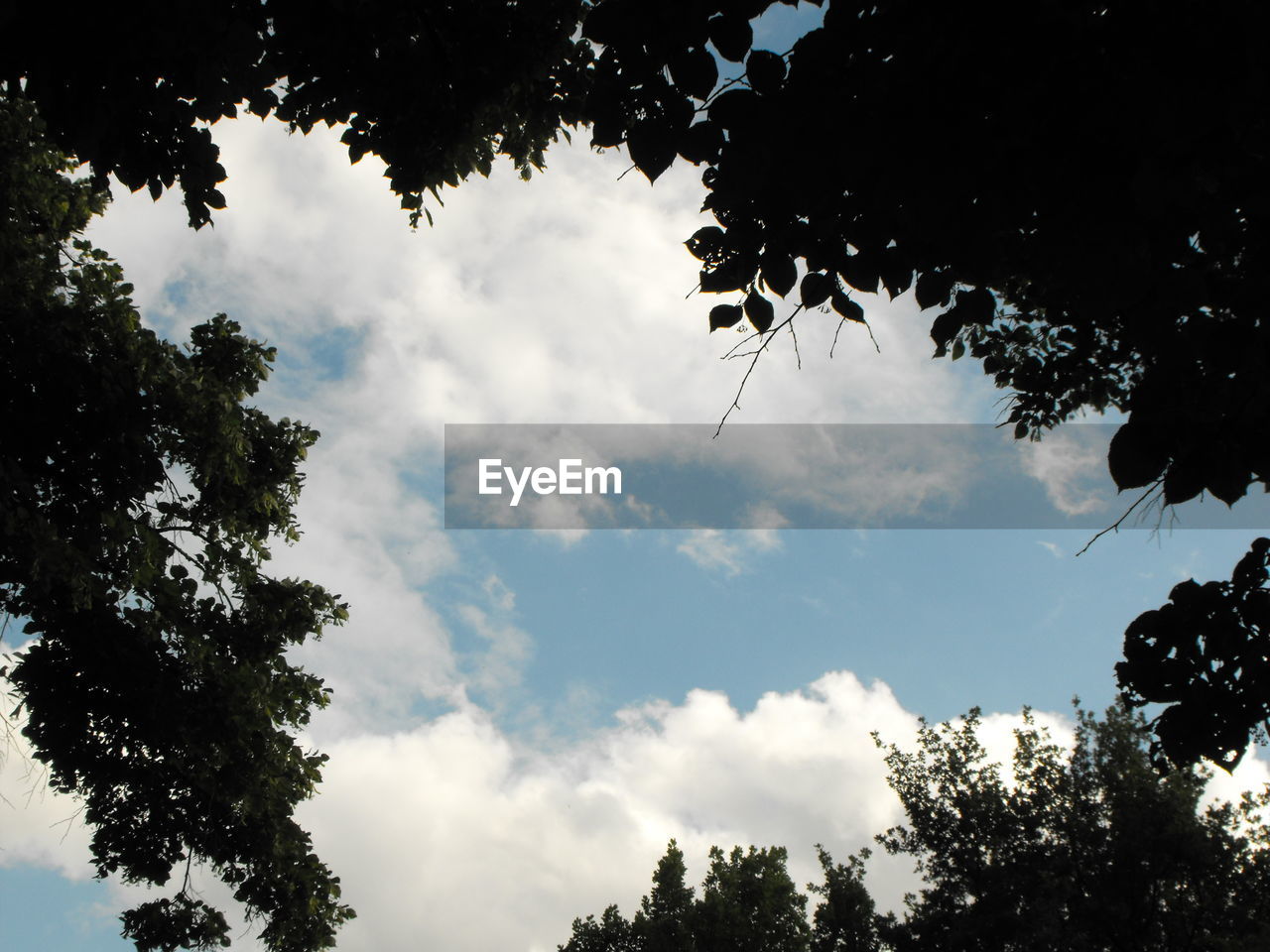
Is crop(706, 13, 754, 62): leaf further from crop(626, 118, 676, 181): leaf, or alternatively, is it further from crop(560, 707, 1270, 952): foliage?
crop(560, 707, 1270, 952): foliage

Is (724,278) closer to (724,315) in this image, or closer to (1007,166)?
(724,315)

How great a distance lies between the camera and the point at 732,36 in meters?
3.30

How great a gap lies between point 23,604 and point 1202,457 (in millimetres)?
14535

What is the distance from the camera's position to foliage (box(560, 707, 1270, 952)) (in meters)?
25.6

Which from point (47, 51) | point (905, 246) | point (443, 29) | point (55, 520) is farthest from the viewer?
point (55, 520)

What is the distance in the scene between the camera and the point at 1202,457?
3141 millimetres

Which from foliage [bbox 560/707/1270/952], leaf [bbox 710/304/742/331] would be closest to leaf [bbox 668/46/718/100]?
leaf [bbox 710/304/742/331]

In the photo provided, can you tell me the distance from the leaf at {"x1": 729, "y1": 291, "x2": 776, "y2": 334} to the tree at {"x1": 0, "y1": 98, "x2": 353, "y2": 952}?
10.6 meters

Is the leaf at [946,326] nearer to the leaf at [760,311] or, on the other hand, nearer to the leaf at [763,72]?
the leaf at [760,311]

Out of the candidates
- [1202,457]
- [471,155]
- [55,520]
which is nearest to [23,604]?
[55,520]

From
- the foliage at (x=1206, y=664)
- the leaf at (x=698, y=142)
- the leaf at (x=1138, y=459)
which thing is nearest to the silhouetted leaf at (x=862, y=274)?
the leaf at (x=698, y=142)

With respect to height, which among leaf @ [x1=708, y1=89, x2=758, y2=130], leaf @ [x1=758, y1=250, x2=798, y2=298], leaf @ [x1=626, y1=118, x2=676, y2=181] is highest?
leaf @ [x1=626, y1=118, x2=676, y2=181]

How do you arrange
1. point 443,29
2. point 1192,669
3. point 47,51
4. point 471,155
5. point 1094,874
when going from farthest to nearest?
point 1094,874, point 471,155, point 443,29, point 47,51, point 1192,669

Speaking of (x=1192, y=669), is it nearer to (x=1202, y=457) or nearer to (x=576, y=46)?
(x=1202, y=457)
